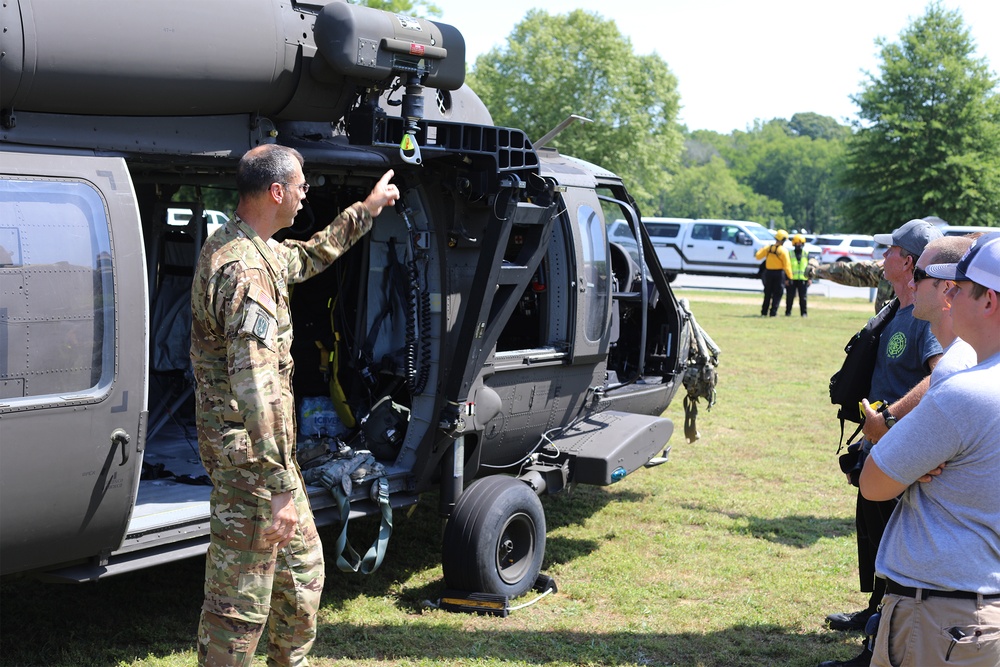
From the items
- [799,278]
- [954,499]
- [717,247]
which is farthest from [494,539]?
[717,247]

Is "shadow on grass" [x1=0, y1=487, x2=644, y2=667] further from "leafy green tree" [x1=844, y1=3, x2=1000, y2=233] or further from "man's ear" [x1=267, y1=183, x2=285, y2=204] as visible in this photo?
"leafy green tree" [x1=844, y1=3, x2=1000, y2=233]

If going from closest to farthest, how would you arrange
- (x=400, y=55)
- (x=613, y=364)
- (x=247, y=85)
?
(x=247, y=85) → (x=400, y=55) → (x=613, y=364)

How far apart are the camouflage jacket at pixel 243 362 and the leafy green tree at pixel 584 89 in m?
37.8

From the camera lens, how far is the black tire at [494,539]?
548 cm

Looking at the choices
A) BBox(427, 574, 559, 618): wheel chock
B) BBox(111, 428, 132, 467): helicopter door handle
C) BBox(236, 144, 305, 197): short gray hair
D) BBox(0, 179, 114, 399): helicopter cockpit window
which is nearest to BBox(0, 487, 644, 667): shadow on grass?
BBox(427, 574, 559, 618): wheel chock

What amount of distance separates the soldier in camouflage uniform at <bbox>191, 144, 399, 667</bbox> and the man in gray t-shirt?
6.43ft

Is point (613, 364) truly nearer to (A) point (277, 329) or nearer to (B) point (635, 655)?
(B) point (635, 655)

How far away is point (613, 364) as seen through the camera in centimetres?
794

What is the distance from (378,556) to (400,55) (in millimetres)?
2430

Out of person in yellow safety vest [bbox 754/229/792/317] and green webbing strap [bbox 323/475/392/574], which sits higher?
person in yellow safety vest [bbox 754/229/792/317]

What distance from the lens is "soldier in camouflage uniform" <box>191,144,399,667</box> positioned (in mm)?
3582

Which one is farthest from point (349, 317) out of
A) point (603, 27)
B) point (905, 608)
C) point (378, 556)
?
point (603, 27)

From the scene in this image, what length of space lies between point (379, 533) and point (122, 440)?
1564 mm

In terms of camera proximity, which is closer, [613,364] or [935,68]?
[613,364]
